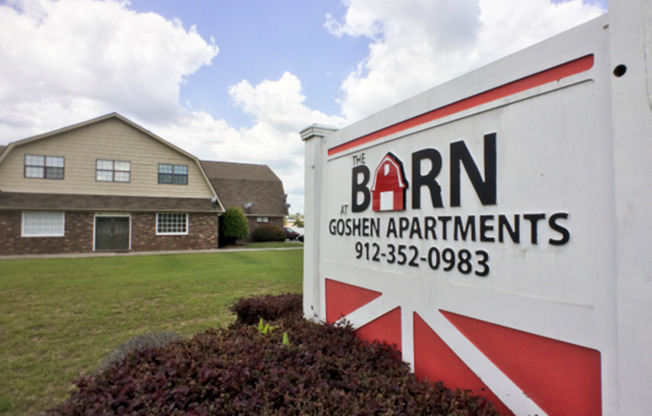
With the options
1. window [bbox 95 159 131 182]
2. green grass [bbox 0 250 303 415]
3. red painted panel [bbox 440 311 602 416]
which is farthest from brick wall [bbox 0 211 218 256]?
red painted panel [bbox 440 311 602 416]

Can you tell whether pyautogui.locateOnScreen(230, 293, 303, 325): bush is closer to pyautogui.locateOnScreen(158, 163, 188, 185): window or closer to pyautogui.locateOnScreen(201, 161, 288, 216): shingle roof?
pyautogui.locateOnScreen(158, 163, 188, 185): window

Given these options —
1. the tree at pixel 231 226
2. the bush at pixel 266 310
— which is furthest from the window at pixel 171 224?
the bush at pixel 266 310

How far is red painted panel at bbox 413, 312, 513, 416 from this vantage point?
8.77 ft

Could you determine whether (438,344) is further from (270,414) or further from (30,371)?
(30,371)

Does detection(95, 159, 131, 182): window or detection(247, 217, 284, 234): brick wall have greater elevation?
detection(95, 159, 131, 182): window

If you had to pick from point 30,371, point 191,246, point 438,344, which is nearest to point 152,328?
point 30,371

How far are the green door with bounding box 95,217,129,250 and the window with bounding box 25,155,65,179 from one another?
343 cm

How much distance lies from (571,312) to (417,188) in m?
1.55

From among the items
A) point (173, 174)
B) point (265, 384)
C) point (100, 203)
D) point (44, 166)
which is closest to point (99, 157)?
point (44, 166)

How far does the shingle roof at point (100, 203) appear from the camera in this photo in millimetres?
19500

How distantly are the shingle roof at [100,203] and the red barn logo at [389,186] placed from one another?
21.3 m

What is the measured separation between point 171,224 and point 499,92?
23.6m

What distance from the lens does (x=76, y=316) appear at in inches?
Result: 291

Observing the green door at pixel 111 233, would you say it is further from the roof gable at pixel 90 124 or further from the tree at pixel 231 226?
the tree at pixel 231 226
